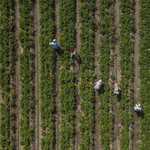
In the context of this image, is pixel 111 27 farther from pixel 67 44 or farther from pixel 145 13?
pixel 67 44

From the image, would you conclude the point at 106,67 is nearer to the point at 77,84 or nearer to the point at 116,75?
the point at 116,75

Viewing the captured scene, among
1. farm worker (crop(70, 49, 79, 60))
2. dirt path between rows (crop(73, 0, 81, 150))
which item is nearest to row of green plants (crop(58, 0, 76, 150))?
dirt path between rows (crop(73, 0, 81, 150))

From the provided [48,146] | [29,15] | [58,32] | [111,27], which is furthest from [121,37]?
[48,146]

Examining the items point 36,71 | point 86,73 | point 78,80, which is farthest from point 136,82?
point 36,71

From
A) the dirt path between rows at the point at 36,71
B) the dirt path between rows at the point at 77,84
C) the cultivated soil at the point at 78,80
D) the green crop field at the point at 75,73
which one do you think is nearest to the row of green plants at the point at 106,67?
the green crop field at the point at 75,73

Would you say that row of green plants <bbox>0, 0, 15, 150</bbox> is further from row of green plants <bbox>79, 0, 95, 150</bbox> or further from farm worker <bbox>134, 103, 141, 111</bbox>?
farm worker <bbox>134, 103, 141, 111</bbox>

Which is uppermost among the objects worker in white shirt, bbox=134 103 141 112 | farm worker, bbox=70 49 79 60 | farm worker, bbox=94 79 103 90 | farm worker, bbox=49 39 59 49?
farm worker, bbox=49 39 59 49

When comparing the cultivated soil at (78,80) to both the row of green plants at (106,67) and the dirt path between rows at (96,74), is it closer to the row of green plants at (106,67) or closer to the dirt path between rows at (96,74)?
→ the dirt path between rows at (96,74)
